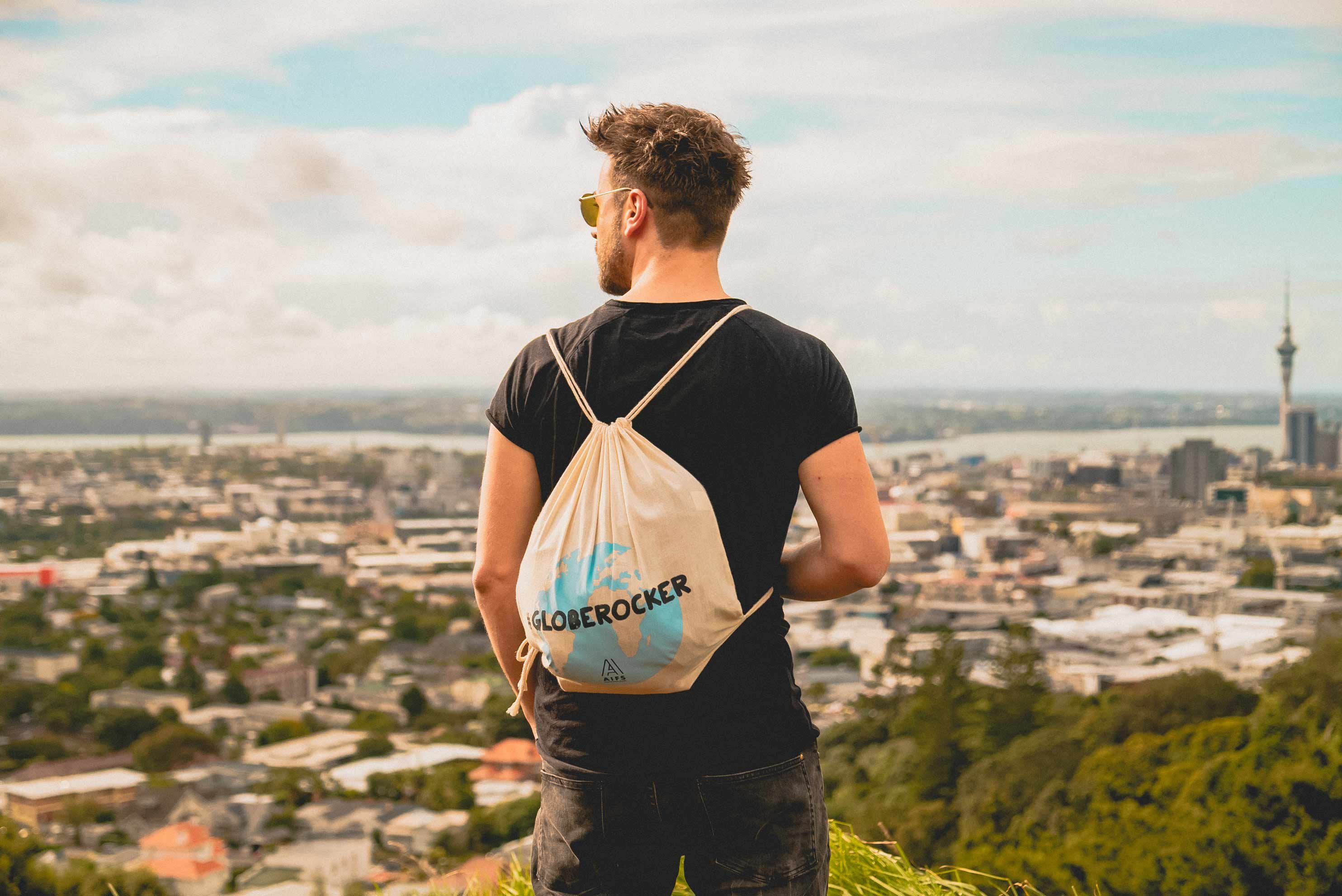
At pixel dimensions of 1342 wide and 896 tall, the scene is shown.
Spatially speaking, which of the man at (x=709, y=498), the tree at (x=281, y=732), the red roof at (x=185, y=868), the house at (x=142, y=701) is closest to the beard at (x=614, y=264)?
the man at (x=709, y=498)

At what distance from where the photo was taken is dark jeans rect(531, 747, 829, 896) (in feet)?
3.51

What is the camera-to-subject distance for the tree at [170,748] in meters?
24.1

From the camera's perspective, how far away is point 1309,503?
3319cm

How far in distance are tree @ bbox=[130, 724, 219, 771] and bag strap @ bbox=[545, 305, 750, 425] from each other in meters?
26.0

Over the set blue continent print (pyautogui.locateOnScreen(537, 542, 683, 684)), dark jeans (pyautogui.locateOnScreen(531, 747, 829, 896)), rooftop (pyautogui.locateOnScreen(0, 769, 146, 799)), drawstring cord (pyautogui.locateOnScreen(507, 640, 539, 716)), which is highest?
blue continent print (pyautogui.locateOnScreen(537, 542, 683, 684))

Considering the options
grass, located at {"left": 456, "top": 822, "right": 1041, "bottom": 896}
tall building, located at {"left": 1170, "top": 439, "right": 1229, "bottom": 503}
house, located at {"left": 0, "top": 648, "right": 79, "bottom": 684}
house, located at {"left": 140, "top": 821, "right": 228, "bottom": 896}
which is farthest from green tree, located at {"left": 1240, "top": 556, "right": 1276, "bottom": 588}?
grass, located at {"left": 456, "top": 822, "right": 1041, "bottom": 896}

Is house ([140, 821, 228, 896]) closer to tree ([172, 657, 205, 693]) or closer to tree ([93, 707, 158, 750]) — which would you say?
tree ([93, 707, 158, 750])

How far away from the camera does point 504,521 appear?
1145 mm

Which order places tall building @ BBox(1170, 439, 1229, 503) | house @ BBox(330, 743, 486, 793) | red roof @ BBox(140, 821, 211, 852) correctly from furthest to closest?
1. tall building @ BBox(1170, 439, 1229, 503)
2. house @ BBox(330, 743, 486, 793)
3. red roof @ BBox(140, 821, 211, 852)

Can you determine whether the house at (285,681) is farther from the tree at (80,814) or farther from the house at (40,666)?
the tree at (80,814)

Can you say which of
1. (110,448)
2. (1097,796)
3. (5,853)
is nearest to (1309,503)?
(1097,796)

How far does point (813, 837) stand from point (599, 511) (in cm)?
37

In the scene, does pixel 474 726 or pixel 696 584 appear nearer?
pixel 696 584

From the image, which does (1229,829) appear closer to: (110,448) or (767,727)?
(767,727)
